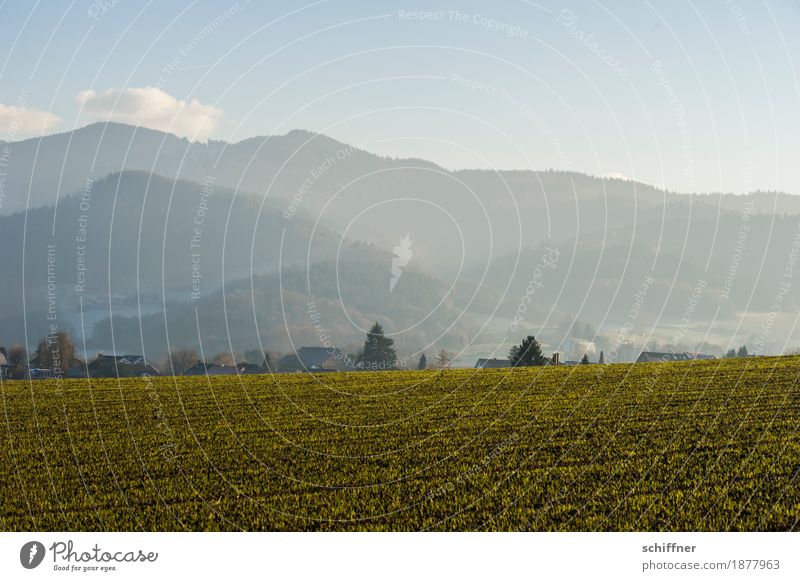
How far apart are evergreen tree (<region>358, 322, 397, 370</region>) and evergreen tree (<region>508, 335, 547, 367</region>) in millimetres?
8998

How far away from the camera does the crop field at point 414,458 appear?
1534cm

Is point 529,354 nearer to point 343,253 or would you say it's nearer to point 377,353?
point 377,353

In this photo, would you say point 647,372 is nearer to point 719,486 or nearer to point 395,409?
point 395,409

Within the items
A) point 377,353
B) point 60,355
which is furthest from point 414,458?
point 60,355

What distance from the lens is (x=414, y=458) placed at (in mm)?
20891

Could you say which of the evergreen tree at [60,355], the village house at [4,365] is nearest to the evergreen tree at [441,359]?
the evergreen tree at [60,355]

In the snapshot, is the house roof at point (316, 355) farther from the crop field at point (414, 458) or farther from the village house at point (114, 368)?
the village house at point (114, 368)

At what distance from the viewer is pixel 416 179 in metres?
44.5

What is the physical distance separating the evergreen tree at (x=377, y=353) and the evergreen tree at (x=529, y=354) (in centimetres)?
900

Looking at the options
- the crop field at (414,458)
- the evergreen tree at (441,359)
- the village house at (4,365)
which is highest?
the village house at (4,365)

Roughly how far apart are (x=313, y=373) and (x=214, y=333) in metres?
76.7

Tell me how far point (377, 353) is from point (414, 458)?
3166 cm

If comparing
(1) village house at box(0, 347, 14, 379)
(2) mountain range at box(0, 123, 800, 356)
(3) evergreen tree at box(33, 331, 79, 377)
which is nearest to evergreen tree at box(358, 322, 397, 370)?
(2) mountain range at box(0, 123, 800, 356)

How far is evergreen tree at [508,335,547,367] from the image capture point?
184 ft
